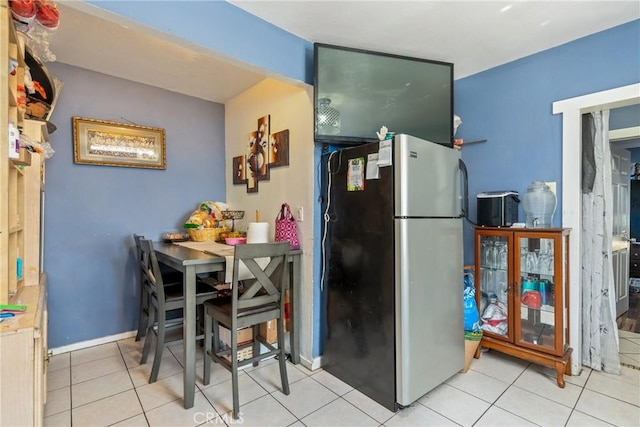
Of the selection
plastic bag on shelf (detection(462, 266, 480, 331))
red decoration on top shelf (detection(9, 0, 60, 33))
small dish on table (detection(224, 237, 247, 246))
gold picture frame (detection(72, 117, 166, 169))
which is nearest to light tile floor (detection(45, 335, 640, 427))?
plastic bag on shelf (detection(462, 266, 480, 331))

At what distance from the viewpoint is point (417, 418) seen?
1.81 meters

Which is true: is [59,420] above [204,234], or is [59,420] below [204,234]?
below

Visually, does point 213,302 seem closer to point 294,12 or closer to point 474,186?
point 294,12

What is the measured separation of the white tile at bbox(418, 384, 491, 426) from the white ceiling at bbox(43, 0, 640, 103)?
2397 mm

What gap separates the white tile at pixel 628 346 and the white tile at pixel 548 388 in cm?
101

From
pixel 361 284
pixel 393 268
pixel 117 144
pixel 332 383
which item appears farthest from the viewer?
pixel 117 144

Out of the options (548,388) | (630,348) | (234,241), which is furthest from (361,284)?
(630,348)

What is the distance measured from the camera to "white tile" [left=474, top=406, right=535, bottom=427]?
1748mm

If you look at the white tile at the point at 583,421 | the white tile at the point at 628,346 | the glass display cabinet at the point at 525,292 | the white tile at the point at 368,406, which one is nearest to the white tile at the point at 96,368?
the white tile at the point at 368,406

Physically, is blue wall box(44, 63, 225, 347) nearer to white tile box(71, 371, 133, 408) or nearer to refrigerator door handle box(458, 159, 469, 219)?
white tile box(71, 371, 133, 408)

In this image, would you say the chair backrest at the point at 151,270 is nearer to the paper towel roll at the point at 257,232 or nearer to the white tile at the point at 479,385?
the paper towel roll at the point at 257,232

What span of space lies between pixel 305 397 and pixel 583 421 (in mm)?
1606

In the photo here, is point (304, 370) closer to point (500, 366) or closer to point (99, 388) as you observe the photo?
point (99, 388)

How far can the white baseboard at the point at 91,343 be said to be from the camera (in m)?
2.62
